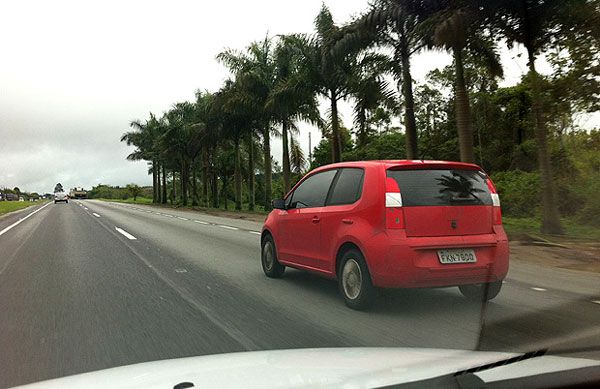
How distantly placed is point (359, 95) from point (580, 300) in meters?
14.8

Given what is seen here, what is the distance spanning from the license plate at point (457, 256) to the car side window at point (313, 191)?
1687mm

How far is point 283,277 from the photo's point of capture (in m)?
8.05

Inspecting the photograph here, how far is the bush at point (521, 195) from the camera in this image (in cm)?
2369

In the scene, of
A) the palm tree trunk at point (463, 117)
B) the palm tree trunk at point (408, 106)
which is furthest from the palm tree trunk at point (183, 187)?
the palm tree trunk at point (463, 117)

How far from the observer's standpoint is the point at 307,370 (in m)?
2.78

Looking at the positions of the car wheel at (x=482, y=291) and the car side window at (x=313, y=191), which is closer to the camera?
the car wheel at (x=482, y=291)

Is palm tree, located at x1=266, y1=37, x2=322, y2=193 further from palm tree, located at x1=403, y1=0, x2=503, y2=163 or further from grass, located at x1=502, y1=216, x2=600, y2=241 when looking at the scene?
grass, located at x1=502, y1=216, x2=600, y2=241

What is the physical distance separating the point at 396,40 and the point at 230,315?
1401cm

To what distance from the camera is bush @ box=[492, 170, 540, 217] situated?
2369 centimetres

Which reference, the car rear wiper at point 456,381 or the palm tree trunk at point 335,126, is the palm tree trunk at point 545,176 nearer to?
the palm tree trunk at point 335,126

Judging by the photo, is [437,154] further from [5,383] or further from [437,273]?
[5,383]

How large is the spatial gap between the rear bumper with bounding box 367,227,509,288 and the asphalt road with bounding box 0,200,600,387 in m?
0.38

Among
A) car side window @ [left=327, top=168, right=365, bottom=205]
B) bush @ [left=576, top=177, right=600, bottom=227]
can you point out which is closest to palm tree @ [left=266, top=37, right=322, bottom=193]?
bush @ [left=576, top=177, right=600, bottom=227]

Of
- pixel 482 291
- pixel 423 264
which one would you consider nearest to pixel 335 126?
pixel 482 291
